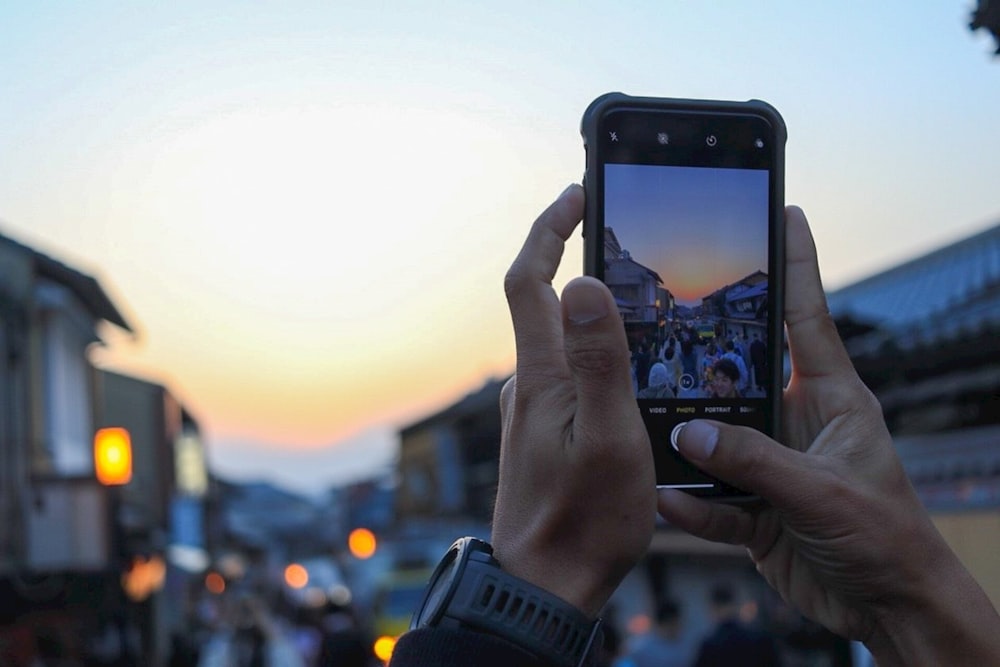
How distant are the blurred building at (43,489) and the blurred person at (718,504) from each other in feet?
53.8

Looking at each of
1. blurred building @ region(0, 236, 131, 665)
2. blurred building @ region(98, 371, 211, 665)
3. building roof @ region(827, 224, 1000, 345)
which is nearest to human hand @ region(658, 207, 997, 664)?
building roof @ region(827, 224, 1000, 345)

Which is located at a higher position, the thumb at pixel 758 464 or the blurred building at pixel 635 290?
the blurred building at pixel 635 290

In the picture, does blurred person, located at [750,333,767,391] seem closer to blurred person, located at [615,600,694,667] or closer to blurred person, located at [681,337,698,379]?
blurred person, located at [681,337,698,379]

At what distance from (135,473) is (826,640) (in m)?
21.8

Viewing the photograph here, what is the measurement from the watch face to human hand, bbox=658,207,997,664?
1.34 feet

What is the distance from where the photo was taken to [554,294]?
1.76m

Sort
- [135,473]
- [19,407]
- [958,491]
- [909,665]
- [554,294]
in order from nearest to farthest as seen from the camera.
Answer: [554,294]
[909,665]
[958,491]
[19,407]
[135,473]

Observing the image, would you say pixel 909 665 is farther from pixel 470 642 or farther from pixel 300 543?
pixel 300 543

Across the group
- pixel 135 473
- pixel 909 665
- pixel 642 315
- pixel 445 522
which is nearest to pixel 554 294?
pixel 642 315

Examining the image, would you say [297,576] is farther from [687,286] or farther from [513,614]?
[513,614]

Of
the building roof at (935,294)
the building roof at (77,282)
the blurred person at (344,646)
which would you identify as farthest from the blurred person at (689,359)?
the building roof at (77,282)

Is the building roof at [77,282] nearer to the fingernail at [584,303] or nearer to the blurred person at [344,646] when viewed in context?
the blurred person at [344,646]

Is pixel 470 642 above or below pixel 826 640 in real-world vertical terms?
above

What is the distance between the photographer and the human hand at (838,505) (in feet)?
6.05
